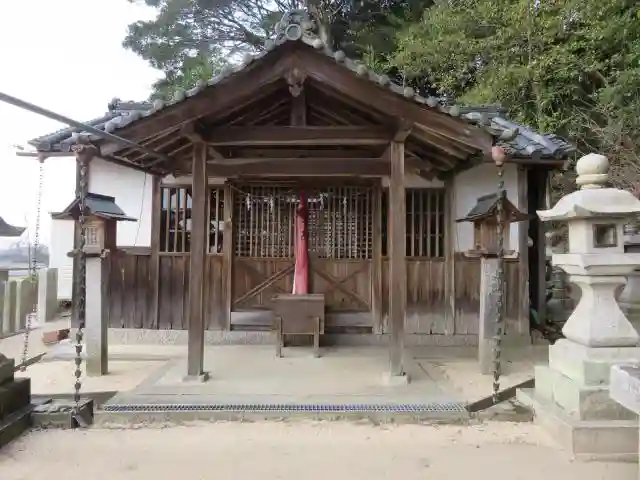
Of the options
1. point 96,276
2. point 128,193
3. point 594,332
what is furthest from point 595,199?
point 128,193

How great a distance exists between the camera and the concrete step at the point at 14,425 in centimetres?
423

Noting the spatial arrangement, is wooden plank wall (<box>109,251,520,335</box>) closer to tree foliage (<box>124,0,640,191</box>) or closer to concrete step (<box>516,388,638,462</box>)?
concrete step (<box>516,388,638,462</box>)

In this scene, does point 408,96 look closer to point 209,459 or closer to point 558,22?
point 209,459

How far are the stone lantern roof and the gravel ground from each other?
2235 millimetres

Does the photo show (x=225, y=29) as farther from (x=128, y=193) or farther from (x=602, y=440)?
(x=602, y=440)

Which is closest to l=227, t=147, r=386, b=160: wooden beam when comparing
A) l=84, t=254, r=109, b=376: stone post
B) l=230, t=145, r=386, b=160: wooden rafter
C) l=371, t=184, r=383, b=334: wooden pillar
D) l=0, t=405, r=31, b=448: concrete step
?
l=230, t=145, r=386, b=160: wooden rafter

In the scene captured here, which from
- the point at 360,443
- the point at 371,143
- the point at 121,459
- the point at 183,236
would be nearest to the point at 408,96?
the point at 371,143

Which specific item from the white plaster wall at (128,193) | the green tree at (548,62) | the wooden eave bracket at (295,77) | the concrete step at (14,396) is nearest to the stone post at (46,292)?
the white plaster wall at (128,193)

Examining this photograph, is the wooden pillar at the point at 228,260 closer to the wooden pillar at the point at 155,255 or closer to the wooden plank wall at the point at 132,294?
the wooden pillar at the point at 155,255

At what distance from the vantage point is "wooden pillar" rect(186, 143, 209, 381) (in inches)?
233

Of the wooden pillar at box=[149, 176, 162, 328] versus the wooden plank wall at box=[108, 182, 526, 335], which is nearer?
the wooden plank wall at box=[108, 182, 526, 335]

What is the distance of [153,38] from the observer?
1817 cm

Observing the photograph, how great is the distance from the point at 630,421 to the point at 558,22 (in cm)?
1236

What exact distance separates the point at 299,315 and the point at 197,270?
7.26 ft
